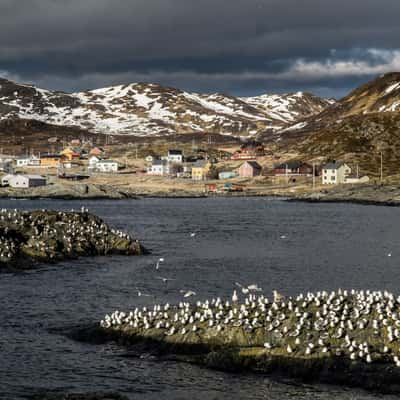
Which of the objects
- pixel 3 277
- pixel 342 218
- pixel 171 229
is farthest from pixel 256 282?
pixel 342 218

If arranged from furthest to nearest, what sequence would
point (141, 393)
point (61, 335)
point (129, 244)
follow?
1. point (129, 244)
2. point (61, 335)
3. point (141, 393)

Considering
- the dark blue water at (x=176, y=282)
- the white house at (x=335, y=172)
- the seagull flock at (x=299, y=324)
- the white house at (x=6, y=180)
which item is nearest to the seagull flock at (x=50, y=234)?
the dark blue water at (x=176, y=282)

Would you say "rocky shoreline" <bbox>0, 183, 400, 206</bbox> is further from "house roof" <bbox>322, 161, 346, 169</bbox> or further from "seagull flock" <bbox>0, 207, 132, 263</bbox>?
"seagull flock" <bbox>0, 207, 132, 263</bbox>

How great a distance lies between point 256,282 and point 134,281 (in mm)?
8745

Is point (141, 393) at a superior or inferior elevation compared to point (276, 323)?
inferior

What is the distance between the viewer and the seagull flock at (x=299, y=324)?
90.4 ft

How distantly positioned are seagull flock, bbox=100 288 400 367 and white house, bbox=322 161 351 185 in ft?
493

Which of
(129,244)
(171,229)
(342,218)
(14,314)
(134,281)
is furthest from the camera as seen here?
(342,218)

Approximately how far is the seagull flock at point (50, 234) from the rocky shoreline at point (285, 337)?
25.6m

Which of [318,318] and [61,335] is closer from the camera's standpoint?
[318,318]

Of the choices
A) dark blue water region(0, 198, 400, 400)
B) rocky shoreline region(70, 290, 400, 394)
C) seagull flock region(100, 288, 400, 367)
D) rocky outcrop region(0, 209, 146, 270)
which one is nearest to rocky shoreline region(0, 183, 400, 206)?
dark blue water region(0, 198, 400, 400)

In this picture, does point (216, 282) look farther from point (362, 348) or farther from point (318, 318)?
point (362, 348)

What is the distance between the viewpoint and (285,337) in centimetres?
2861

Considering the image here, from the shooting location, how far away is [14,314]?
38.5 m
